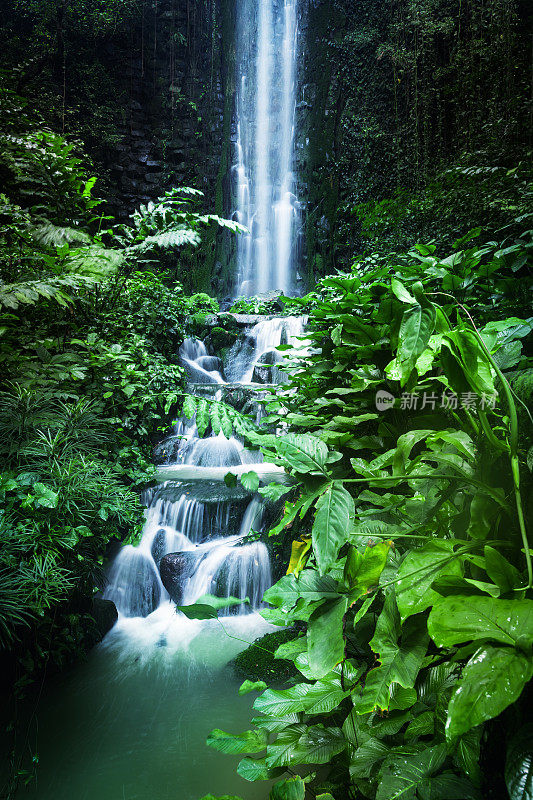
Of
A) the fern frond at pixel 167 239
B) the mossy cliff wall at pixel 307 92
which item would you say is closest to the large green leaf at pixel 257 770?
the fern frond at pixel 167 239

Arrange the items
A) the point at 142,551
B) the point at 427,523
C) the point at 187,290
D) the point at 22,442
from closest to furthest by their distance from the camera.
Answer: the point at 427,523
the point at 22,442
the point at 142,551
the point at 187,290

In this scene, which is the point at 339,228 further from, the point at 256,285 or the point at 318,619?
the point at 318,619

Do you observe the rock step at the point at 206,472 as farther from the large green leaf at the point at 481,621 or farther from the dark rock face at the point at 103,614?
the large green leaf at the point at 481,621

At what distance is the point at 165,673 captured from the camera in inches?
107

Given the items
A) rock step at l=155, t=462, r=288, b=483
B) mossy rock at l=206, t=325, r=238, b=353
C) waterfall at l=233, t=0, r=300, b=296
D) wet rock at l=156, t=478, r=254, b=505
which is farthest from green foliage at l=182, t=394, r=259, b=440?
waterfall at l=233, t=0, r=300, b=296

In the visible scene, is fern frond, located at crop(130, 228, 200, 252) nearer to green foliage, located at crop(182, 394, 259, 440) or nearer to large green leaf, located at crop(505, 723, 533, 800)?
green foliage, located at crop(182, 394, 259, 440)

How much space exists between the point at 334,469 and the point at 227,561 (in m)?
2.24

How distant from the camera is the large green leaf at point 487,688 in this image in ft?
1.63

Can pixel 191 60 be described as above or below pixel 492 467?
above

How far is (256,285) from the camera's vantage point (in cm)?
1289

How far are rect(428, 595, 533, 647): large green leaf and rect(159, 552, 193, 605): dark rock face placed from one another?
3.14 metres

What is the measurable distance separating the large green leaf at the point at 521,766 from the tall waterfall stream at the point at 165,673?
0.95 meters

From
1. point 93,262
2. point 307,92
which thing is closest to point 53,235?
point 93,262

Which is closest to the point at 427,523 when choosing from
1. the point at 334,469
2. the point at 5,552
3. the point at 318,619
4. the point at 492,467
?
the point at 492,467
